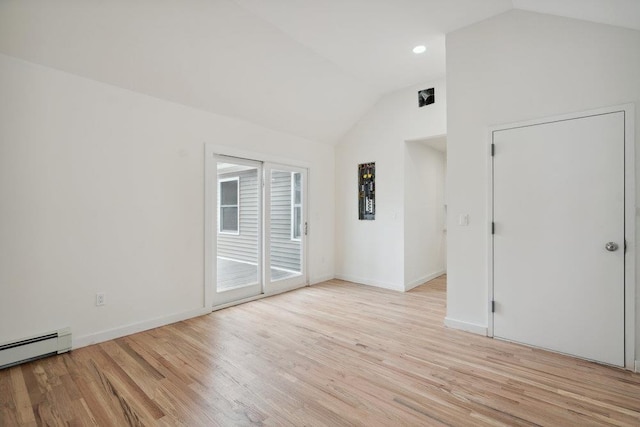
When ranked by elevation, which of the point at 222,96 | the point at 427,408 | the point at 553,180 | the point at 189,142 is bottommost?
the point at 427,408

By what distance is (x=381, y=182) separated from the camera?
5.17 meters

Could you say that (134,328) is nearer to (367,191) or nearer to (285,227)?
(285,227)

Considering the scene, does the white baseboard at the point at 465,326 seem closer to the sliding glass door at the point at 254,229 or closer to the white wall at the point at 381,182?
the white wall at the point at 381,182

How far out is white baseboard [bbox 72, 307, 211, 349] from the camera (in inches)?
115

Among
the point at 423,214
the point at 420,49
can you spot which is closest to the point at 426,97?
the point at 420,49

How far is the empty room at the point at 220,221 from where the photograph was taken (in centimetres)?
221

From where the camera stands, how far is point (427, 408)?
6.55 feet

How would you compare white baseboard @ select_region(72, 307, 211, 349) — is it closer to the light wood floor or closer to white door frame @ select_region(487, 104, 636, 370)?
the light wood floor

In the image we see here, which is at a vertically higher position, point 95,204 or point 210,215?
point 95,204

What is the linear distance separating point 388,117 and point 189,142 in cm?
313

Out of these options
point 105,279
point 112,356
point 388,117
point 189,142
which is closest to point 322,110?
point 388,117

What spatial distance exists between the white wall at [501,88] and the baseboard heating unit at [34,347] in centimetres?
384

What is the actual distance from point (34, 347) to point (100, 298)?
0.58 metres

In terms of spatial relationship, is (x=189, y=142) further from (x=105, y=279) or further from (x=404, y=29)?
(x=404, y=29)
